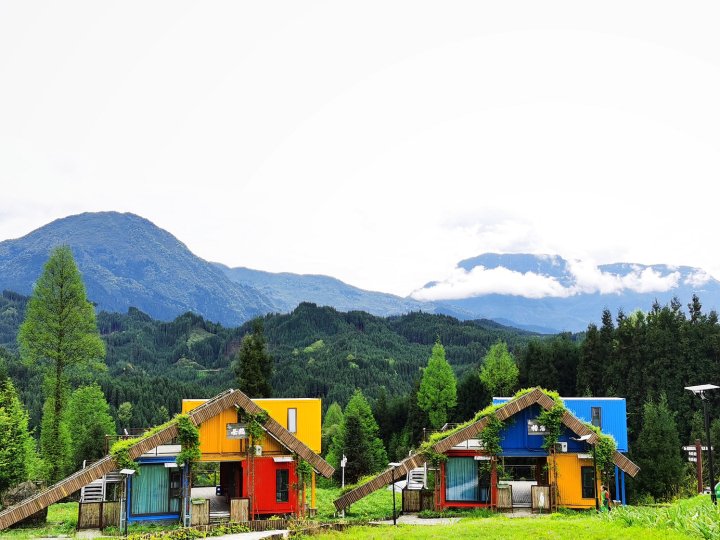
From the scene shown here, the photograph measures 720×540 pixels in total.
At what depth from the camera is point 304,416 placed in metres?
38.4

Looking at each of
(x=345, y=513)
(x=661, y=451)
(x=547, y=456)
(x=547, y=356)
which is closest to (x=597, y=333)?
(x=547, y=356)

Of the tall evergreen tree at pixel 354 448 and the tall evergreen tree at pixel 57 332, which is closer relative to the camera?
the tall evergreen tree at pixel 57 332

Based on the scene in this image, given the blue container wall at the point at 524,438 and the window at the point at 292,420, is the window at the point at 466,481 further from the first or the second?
the window at the point at 292,420

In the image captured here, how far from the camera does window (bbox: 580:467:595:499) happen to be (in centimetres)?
3023

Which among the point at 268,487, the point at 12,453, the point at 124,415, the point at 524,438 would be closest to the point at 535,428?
the point at 524,438

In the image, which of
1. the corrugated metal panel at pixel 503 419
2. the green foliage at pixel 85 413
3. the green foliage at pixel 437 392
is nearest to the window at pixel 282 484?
the corrugated metal panel at pixel 503 419

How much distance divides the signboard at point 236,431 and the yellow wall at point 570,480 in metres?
12.9

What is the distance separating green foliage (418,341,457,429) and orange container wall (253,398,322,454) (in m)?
27.1

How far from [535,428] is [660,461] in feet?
40.8

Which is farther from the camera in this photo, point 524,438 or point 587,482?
point 524,438

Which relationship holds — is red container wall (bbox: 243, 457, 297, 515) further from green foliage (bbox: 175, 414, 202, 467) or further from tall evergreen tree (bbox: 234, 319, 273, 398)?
tall evergreen tree (bbox: 234, 319, 273, 398)

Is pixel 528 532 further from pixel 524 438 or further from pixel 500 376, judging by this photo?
pixel 500 376

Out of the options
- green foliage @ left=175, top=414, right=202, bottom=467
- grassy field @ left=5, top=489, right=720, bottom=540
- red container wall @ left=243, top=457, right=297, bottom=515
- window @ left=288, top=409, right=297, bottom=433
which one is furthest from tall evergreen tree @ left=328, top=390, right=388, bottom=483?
grassy field @ left=5, top=489, right=720, bottom=540

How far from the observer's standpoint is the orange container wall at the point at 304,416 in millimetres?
38000
